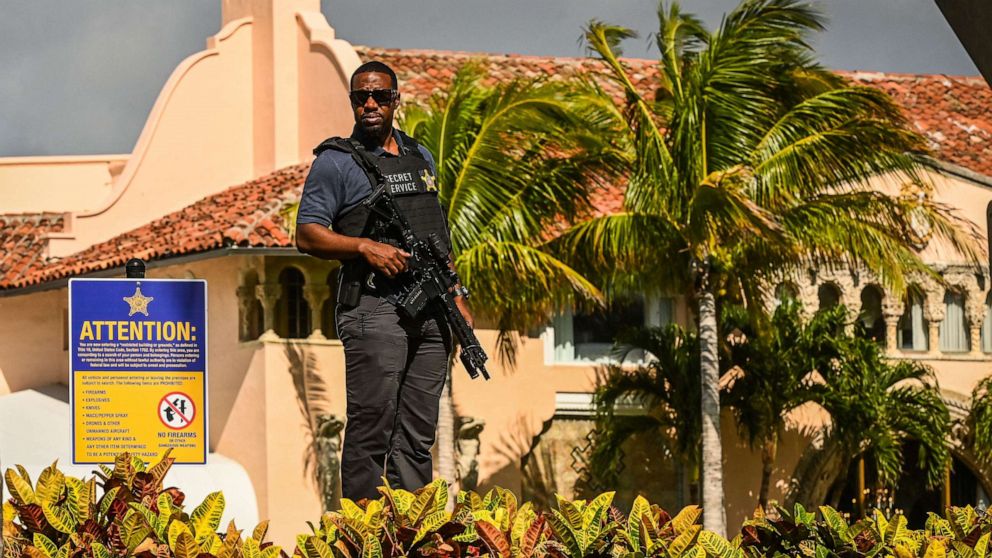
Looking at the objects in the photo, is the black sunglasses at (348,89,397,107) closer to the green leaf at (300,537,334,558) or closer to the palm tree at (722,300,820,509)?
the green leaf at (300,537,334,558)

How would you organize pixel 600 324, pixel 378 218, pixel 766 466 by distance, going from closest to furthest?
pixel 378 218, pixel 766 466, pixel 600 324

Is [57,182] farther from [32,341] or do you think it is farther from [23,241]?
[32,341]

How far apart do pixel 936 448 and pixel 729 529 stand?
9.97 ft

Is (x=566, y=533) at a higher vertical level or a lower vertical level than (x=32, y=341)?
lower

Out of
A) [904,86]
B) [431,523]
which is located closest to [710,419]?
[904,86]

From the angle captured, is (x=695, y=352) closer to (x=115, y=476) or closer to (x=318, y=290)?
(x=318, y=290)

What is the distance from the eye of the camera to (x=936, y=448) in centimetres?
2572

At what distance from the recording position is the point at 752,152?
73.0 feet

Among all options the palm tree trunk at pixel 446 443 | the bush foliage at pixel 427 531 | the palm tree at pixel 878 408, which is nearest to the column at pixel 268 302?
the palm tree trunk at pixel 446 443

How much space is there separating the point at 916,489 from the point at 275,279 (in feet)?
33.3

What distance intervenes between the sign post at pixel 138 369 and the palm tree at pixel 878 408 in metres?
16.7

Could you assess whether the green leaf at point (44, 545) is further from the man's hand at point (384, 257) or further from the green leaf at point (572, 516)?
the man's hand at point (384, 257)

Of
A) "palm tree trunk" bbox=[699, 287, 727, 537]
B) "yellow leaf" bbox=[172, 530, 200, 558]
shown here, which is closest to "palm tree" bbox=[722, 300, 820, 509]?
"palm tree trunk" bbox=[699, 287, 727, 537]

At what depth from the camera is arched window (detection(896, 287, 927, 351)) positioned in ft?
92.2
